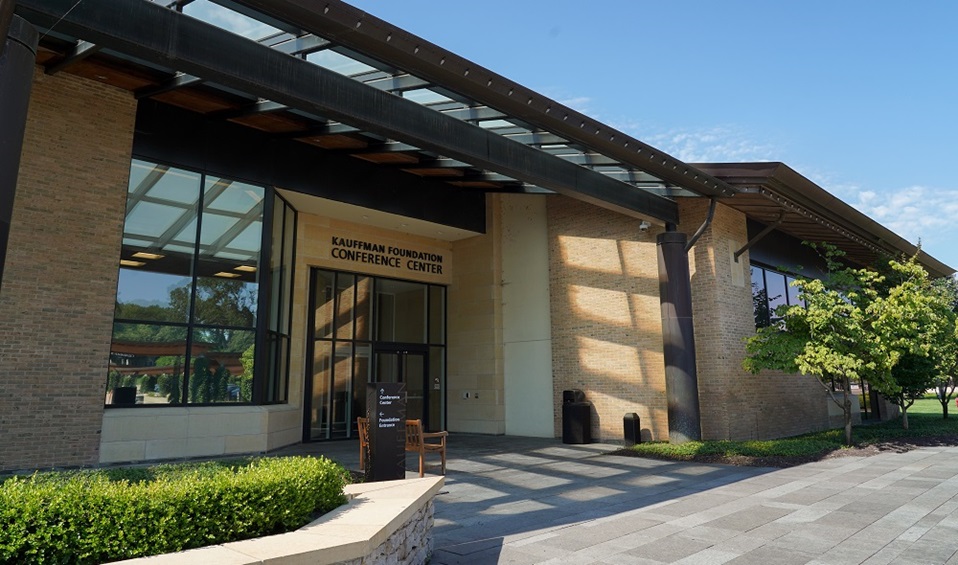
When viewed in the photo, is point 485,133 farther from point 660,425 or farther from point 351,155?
point 660,425

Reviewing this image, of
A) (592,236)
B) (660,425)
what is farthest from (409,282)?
(660,425)

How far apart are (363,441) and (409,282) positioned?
9518 mm

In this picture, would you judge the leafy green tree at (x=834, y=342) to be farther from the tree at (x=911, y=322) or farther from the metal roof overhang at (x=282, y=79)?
the metal roof overhang at (x=282, y=79)

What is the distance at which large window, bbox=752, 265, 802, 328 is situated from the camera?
623 inches

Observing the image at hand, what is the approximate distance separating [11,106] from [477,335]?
45.0ft

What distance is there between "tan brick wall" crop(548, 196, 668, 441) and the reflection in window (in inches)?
313

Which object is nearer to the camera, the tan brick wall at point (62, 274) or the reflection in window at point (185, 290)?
the tan brick wall at point (62, 274)

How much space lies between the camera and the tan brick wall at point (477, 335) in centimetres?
1739

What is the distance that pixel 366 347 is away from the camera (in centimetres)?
1680

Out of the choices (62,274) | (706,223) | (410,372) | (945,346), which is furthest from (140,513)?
(945,346)

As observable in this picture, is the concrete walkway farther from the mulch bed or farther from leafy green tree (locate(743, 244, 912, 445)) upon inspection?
leafy green tree (locate(743, 244, 912, 445))

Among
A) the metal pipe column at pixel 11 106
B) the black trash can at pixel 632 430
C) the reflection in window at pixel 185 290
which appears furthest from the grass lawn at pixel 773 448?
the metal pipe column at pixel 11 106

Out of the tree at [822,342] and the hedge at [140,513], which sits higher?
the tree at [822,342]

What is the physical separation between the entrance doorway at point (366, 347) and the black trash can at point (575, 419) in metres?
4.09
